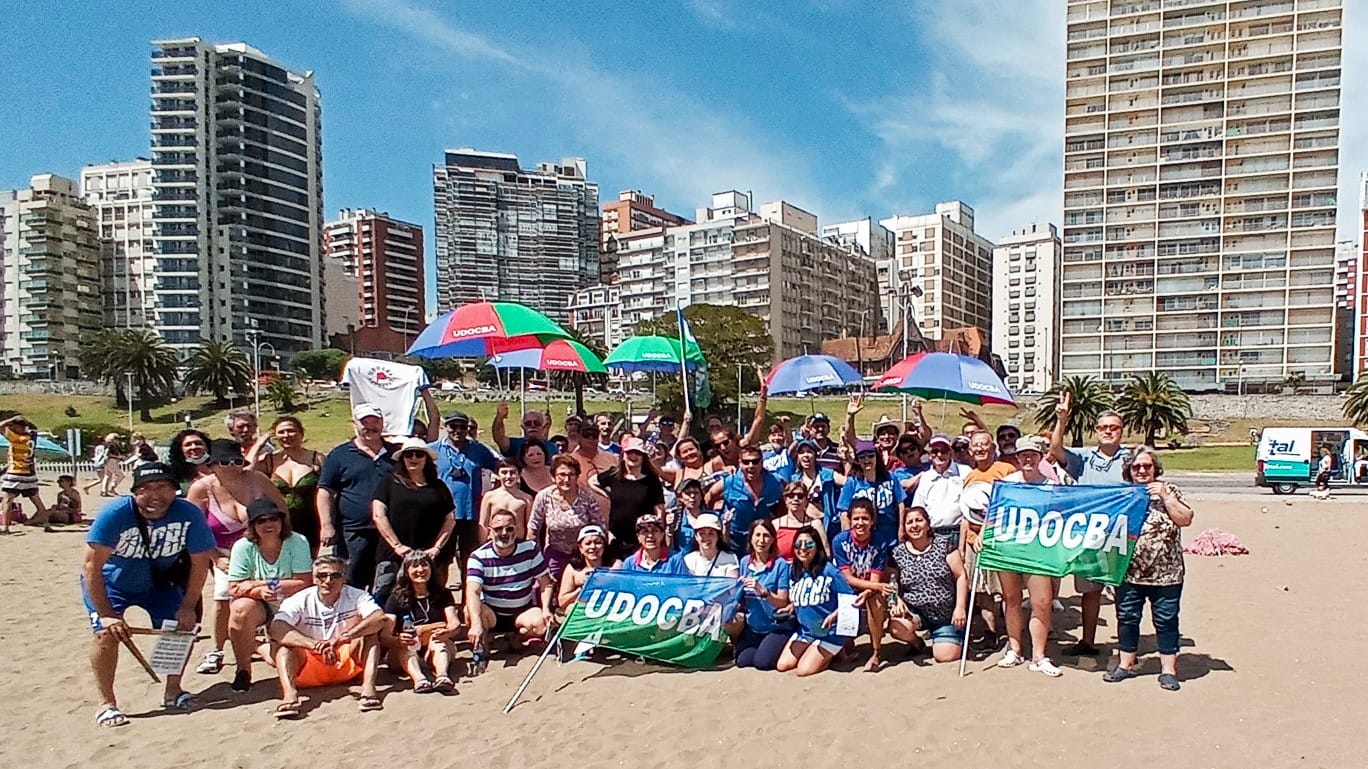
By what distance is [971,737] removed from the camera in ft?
16.0

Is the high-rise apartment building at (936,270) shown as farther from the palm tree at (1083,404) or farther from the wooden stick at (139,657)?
the wooden stick at (139,657)

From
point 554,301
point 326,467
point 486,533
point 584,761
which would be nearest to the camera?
point 584,761

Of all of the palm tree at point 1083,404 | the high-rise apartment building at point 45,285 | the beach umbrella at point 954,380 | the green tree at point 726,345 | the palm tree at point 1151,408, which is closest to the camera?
the beach umbrella at point 954,380

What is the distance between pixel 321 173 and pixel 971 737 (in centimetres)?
12997

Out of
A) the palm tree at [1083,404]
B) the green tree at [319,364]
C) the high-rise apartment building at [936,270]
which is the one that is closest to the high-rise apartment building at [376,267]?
the green tree at [319,364]

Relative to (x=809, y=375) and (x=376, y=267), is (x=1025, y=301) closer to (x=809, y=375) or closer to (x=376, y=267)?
(x=376, y=267)

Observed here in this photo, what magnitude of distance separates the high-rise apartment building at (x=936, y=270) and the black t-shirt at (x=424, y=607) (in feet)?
369

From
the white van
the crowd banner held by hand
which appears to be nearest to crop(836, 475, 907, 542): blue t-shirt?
the crowd banner held by hand

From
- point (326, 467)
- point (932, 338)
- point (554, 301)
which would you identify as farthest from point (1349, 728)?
point (554, 301)

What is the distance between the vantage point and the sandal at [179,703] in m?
5.50

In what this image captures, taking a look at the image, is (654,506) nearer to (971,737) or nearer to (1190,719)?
(971,737)

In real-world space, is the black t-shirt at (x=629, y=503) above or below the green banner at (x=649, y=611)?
above

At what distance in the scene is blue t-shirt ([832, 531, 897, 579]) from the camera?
20.4 feet

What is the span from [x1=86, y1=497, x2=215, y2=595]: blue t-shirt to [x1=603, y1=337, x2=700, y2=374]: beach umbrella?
7394 mm
